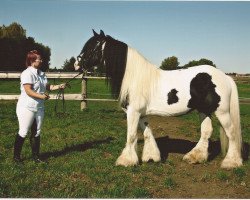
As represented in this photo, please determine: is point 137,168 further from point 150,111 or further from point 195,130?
point 195,130

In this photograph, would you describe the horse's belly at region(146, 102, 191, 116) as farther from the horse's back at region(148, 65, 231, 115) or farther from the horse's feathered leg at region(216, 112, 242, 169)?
the horse's feathered leg at region(216, 112, 242, 169)

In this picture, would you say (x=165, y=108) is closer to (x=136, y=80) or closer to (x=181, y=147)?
(x=136, y=80)

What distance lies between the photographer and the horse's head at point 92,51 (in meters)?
6.51

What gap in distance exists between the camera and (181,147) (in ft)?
27.7

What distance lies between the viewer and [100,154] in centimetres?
744

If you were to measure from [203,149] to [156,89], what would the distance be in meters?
1.79

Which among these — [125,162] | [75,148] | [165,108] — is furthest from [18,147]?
[165,108]

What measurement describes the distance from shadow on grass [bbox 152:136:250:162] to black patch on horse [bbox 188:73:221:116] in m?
1.50

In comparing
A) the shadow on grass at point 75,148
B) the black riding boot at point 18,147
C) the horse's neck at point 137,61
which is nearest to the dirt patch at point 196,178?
the shadow on grass at point 75,148

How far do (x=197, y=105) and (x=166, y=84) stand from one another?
0.77 metres

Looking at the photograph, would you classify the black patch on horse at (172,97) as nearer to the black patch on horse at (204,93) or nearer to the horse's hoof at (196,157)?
the black patch on horse at (204,93)

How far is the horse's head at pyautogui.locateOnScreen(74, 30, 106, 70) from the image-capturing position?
651 centimetres

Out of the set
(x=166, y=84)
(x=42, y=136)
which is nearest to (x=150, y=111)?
(x=166, y=84)

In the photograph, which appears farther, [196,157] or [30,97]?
[196,157]
